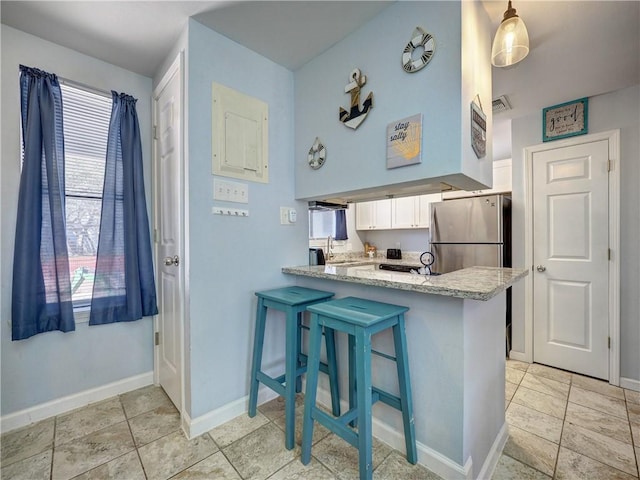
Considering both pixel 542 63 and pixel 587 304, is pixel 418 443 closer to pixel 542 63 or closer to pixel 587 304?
pixel 587 304

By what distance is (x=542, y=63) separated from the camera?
1.99 m

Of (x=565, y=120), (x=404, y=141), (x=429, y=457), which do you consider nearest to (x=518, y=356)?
(x=429, y=457)

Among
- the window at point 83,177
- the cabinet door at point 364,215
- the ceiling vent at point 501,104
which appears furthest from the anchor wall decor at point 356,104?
the cabinet door at point 364,215

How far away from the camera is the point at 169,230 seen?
195 cm

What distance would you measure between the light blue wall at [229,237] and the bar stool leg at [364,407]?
3.03ft

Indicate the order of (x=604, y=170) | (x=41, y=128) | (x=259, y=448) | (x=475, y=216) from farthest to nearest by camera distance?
(x=475, y=216), (x=604, y=170), (x=41, y=128), (x=259, y=448)

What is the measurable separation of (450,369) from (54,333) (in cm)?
240

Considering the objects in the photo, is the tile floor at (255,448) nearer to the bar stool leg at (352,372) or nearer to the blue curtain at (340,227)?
Answer: the bar stool leg at (352,372)

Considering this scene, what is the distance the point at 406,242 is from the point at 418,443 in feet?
11.1

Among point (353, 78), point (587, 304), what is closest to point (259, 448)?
point (353, 78)

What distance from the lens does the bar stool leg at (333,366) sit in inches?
67.9

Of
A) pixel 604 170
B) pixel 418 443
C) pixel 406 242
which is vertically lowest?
pixel 418 443

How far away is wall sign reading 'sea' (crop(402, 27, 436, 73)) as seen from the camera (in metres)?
1.41

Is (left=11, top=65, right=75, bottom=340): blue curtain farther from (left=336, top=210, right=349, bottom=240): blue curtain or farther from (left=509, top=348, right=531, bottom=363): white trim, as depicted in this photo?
(left=509, top=348, right=531, bottom=363): white trim
